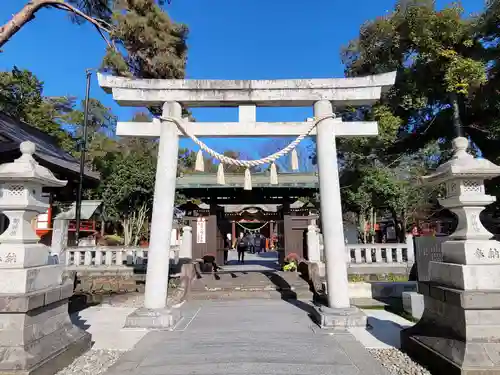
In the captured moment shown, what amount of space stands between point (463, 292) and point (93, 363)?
4.73 metres

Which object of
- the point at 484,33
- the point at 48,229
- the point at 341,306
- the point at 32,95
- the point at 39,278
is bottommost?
the point at 341,306

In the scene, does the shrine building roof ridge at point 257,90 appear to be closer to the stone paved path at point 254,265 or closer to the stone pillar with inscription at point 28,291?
the stone pillar with inscription at point 28,291

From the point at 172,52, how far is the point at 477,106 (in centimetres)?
1226

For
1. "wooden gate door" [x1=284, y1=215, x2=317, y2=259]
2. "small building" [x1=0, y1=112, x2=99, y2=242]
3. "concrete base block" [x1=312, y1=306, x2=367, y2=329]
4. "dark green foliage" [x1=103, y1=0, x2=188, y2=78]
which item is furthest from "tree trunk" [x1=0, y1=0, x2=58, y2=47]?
"concrete base block" [x1=312, y1=306, x2=367, y2=329]

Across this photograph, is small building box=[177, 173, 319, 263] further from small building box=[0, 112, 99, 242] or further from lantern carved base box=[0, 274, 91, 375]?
lantern carved base box=[0, 274, 91, 375]

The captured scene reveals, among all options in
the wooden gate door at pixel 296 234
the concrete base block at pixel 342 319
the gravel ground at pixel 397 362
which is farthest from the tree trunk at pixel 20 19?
the gravel ground at pixel 397 362

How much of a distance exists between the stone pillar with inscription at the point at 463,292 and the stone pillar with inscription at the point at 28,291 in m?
4.63

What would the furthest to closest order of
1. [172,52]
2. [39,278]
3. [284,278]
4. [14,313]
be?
[172,52] → [284,278] → [39,278] → [14,313]

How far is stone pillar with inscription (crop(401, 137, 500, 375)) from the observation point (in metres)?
3.56

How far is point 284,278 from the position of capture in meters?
10.6

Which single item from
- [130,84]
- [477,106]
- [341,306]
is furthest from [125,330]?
[477,106]

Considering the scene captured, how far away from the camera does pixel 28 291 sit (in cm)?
377

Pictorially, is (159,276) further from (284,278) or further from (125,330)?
(284,278)

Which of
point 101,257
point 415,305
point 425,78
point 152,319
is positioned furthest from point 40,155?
point 425,78
